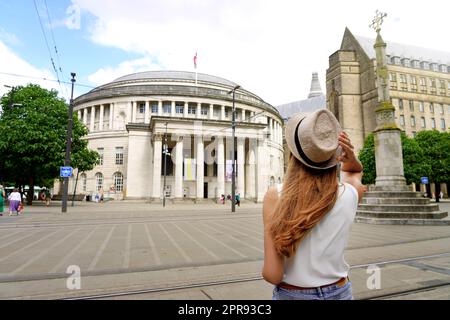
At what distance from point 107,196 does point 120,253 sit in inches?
1944

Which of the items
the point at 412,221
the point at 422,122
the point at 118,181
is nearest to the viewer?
the point at 412,221

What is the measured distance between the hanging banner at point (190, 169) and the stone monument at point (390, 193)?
3286cm

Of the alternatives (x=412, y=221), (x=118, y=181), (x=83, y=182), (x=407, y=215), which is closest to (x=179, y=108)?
(x=118, y=181)

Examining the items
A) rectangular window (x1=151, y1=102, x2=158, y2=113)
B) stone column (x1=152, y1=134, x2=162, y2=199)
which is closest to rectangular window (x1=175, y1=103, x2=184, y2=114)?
rectangular window (x1=151, y1=102, x2=158, y2=113)

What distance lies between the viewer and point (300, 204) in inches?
63.1

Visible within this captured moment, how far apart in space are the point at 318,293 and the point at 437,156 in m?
54.4

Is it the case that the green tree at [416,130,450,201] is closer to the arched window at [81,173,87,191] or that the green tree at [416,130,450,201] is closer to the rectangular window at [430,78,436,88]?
the rectangular window at [430,78,436,88]

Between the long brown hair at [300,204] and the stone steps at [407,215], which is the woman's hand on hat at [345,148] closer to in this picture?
the long brown hair at [300,204]

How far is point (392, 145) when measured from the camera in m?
15.1

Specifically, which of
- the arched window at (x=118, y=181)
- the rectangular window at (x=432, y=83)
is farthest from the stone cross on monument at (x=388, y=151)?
the rectangular window at (x=432, y=83)

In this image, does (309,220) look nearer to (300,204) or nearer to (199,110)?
(300,204)

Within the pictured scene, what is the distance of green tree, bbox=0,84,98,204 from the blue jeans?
3200cm
